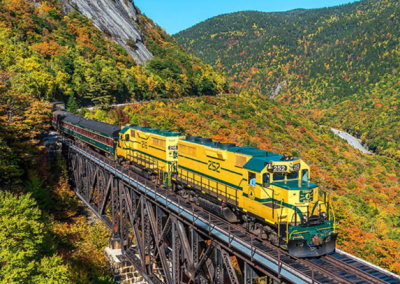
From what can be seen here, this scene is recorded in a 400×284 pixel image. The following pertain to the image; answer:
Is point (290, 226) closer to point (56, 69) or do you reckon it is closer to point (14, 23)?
point (56, 69)

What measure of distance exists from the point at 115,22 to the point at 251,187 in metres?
105

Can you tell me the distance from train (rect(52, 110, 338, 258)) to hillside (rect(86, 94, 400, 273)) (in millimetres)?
19518

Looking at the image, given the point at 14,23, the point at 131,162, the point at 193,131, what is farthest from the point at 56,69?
the point at 131,162

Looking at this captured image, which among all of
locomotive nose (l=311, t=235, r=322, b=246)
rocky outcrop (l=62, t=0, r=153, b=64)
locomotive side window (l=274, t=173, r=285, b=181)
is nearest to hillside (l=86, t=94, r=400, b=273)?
locomotive side window (l=274, t=173, r=285, b=181)

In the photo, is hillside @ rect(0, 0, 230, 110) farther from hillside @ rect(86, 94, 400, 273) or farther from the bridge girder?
the bridge girder

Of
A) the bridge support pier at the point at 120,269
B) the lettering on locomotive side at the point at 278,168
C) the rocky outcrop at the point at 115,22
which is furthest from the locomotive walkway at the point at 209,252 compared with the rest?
the rocky outcrop at the point at 115,22

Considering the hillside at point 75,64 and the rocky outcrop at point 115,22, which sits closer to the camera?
the hillside at point 75,64

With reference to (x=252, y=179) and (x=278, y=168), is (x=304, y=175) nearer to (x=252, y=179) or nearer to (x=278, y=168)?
(x=278, y=168)

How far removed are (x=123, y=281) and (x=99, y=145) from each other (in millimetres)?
17426

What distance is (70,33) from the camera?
84250 mm

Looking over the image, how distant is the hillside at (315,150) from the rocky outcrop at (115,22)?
3046 centimetres

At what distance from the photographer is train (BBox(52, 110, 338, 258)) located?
47.5 feet

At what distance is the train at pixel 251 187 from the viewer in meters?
14.5

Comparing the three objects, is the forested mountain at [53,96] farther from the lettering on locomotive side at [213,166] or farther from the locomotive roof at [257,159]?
the locomotive roof at [257,159]
